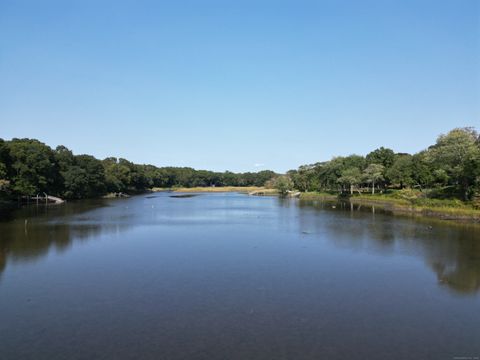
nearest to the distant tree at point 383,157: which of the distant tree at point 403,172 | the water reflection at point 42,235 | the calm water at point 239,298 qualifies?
the distant tree at point 403,172

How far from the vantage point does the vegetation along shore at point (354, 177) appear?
119 ft

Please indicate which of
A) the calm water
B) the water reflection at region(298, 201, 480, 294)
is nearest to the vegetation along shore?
the water reflection at region(298, 201, 480, 294)

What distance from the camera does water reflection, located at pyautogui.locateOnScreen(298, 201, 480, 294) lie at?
14602mm

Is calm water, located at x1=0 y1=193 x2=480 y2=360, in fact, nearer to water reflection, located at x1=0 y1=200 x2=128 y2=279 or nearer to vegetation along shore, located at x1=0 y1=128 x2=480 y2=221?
water reflection, located at x1=0 y1=200 x2=128 y2=279

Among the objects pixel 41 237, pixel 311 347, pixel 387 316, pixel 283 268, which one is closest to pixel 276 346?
pixel 311 347

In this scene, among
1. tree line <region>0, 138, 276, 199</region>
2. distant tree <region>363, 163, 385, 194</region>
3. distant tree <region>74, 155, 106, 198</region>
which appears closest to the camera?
tree line <region>0, 138, 276, 199</region>

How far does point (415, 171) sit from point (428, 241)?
3157 centimetres

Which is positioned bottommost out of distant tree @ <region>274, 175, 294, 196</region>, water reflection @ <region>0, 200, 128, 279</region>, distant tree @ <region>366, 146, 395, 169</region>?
water reflection @ <region>0, 200, 128, 279</region>

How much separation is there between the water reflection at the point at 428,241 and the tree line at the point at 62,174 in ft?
119

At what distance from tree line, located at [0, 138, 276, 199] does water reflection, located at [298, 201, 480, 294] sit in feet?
119

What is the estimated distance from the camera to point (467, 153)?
35000mm

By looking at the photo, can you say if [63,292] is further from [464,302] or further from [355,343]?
[464,302]

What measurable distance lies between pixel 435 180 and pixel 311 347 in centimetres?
4772

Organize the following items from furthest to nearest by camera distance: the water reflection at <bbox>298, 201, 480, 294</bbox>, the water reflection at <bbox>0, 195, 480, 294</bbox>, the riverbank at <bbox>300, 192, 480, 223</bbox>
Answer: the riverbank at <bbox>300, 192, 480, 223</bbox> < the water reflection at <bbox>0, 195, 480, 294</bbox> < the water reflection at <bbox>298, 201, 480, 294</bbox>
